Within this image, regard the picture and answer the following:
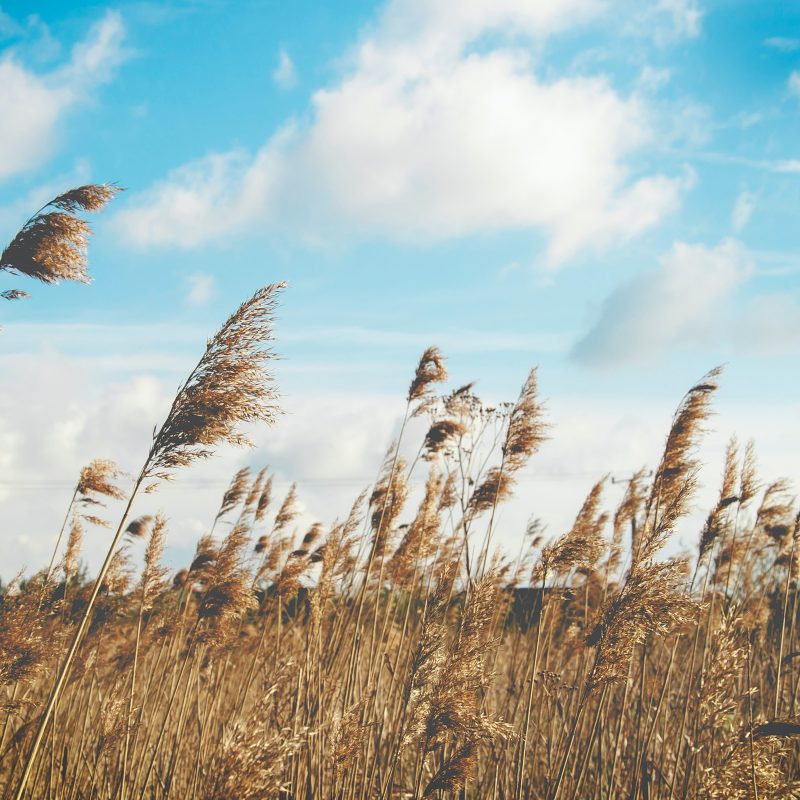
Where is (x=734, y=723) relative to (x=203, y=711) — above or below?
above

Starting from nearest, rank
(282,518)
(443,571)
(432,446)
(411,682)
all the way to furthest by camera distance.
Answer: (411,682) → (443,571) → (432,446) → (282,518)

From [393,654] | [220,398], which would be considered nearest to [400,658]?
[393,654]

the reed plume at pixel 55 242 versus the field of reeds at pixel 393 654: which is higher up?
the reed plume at pixel 55 242

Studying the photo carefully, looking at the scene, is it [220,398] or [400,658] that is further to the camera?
[400,658]

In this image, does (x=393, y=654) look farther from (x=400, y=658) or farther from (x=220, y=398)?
(x=220, y=398)

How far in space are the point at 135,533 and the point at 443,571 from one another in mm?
3690

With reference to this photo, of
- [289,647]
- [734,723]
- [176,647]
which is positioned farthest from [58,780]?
[734,723]

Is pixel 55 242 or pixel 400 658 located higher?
pixel 55 242

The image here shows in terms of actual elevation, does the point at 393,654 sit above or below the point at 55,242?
below

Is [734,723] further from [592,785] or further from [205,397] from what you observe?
[205,397]

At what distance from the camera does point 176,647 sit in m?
6.38

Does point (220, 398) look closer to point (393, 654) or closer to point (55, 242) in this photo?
point (55, 242)

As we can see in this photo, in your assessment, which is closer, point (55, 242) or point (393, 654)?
point (55, 242)

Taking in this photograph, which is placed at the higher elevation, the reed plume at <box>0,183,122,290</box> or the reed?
the reed plume at <box>0,183,122,290</box>
